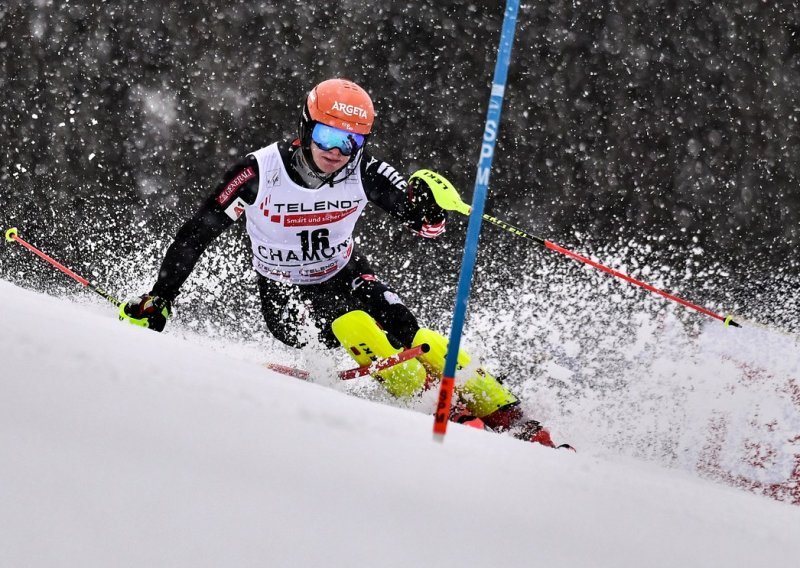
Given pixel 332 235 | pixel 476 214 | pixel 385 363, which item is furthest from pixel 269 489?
pixel 332 235

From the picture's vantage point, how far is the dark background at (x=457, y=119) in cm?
870

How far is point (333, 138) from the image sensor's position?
3.26m

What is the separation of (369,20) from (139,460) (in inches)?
348

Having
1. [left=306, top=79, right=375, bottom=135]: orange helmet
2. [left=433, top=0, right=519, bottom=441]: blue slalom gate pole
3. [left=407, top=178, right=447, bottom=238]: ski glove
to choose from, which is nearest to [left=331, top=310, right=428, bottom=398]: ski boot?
[left=407, top=178, right=447, bottom=238]: ski glove

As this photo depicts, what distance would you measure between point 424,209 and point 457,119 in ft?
20.1

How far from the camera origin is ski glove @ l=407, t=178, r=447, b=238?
3344 millimetres

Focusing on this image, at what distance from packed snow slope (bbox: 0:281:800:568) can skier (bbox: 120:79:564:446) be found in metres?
1.74

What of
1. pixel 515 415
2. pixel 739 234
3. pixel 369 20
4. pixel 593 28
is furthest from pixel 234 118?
pixel 515 415

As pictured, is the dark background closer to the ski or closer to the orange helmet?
the ski

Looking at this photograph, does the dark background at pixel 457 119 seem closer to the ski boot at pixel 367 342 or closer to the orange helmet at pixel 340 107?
the ski boot at pixel 367 342

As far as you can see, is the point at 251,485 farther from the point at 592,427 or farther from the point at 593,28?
the point at 593,28

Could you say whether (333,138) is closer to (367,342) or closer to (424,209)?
(424,209)

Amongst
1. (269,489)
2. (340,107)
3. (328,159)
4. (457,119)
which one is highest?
(457,119)

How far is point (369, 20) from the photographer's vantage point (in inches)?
364
